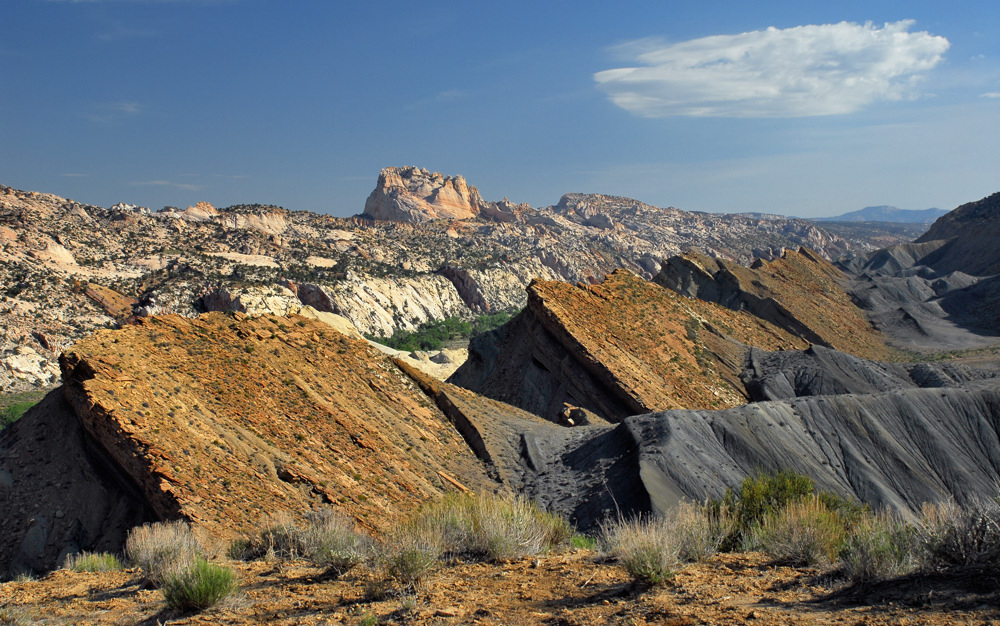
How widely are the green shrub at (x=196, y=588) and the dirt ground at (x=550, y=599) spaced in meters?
0.12

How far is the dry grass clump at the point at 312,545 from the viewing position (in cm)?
909

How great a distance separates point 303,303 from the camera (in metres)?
72.3

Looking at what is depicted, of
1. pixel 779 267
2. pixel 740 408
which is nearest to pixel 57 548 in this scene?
pixel 740 408

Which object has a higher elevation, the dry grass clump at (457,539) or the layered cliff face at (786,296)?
the layered cliff face at (786,296)

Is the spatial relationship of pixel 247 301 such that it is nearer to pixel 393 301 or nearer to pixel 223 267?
pixel 223 267

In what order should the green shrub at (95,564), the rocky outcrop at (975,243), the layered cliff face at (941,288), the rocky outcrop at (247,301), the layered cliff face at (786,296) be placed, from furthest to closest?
the rocky outcrop at (975,243), the rocky outcrop at (247,301), the layered cliff face at (941,288), the layered cliff face at (786,296), the green shrub at (95,564)

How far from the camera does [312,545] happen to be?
1031 centimetres

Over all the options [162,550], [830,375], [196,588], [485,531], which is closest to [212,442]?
[162,550]

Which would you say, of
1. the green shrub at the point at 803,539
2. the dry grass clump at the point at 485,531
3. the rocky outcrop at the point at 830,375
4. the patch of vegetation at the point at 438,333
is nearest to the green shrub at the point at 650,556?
the green shrub at the point at 803,539

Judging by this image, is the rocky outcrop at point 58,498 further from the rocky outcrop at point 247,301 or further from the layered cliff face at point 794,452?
the rocky outcrop at point 247,301

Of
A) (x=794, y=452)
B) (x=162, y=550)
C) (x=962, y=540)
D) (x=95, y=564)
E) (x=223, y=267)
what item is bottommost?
(x=794, y=452)

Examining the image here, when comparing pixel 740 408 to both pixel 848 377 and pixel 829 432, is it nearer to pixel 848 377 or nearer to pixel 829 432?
pixel 829 432

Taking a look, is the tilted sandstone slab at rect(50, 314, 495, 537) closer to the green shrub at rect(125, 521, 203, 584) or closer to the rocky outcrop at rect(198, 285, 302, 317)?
the green shrub at rect(125, 521, 203, 584)

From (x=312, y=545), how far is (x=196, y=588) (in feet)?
8.79
